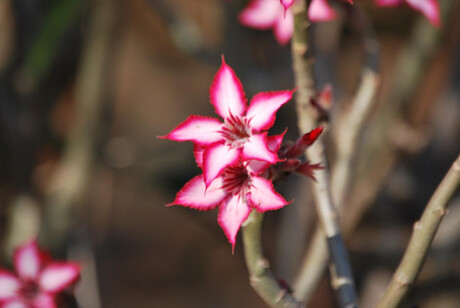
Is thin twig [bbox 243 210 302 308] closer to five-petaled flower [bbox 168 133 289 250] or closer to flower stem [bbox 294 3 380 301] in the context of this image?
five-petaled flower [bbox 168 133 289 250]

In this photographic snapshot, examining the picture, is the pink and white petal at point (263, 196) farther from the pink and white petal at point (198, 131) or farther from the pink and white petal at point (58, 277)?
the pink and white petal at point (58, 277)

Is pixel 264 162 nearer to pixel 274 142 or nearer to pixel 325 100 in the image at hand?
pixel 274 142

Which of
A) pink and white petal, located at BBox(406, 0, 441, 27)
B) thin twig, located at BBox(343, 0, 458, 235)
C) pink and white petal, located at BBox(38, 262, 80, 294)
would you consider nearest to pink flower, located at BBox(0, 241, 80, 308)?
pink and white petal, located at BBox(38, 262, 80, 294)

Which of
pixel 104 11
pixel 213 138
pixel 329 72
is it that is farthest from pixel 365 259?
pixel 213 138

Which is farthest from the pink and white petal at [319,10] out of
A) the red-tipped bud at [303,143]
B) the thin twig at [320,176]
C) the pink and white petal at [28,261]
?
the pink and white petal at [28,261]

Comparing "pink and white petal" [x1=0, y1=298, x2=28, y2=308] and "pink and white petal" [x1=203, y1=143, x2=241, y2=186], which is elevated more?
"pink and white petal" [x1=203, y1=143, x2=241, y2=186]
